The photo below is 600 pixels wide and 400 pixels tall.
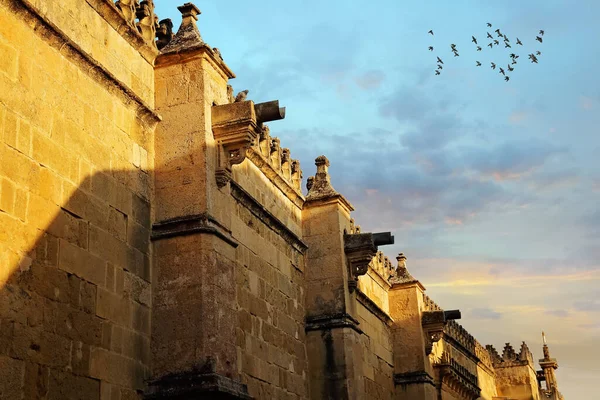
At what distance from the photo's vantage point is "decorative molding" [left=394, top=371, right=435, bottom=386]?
16516mm

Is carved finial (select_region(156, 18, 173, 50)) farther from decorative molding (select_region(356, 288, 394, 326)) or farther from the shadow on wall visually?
decorative molding (select_region(356, 288, 394, 326))

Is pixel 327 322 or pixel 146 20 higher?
pixel 146 20

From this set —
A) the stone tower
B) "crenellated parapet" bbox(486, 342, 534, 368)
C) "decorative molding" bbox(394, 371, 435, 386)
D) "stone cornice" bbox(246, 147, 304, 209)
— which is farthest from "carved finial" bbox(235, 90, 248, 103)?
the stone tower

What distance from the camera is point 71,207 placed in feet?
24.8

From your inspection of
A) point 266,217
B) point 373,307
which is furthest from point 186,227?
point 373,307

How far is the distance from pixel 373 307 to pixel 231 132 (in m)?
7.23

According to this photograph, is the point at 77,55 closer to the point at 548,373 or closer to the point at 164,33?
the point at 164,33

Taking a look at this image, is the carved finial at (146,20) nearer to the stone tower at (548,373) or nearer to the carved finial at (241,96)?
the carved finial at (241,96)

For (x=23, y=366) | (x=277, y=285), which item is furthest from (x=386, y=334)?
(x=23, y=366)

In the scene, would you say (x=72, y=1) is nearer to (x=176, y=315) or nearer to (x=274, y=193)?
(x=176, y=315)

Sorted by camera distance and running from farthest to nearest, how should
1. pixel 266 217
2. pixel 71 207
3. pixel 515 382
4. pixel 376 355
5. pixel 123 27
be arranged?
pixel 515 382
pixel 376 355
pixel 266 217
pixel 123 27
pixel 71 207

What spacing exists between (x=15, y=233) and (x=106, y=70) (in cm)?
221

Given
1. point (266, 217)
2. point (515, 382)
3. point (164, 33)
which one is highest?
point (164, 33)

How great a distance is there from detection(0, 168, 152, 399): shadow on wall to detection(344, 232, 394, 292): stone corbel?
5.14 m
